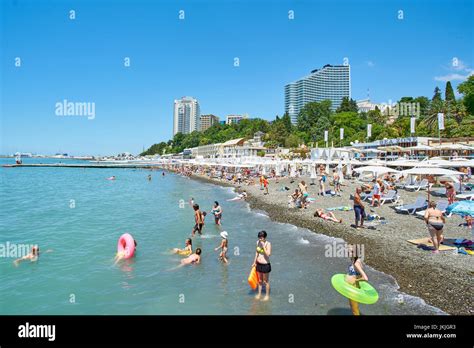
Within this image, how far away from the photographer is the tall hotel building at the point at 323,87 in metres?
173

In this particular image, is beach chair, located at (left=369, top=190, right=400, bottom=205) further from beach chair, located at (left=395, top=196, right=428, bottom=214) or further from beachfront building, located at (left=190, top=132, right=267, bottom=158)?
beachfront building, located at (left=190, top=132, right=267, bottom=158)

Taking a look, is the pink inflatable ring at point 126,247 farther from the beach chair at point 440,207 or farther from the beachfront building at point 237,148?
the beachfront building at point 237,148

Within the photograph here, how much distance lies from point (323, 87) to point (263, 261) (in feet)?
594

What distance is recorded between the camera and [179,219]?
18234mm

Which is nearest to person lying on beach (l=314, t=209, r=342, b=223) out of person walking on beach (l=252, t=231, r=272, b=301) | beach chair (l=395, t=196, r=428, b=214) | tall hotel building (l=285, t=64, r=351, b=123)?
beach chair (l=395, t=196, r=428, b=214)

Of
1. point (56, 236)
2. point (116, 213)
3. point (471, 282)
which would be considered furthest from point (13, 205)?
point (471, 282)

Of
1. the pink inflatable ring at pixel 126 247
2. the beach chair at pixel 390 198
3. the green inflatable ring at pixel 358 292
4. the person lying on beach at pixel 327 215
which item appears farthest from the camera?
the beach chair at pixel 390 198

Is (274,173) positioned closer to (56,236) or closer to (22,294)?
(56,236)

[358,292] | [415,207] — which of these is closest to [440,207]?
[415,207]

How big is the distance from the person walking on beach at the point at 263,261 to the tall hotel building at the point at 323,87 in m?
169

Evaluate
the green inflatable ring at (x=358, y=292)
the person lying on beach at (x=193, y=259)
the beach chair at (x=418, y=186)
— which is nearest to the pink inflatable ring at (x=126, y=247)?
the person lying on beach at (x=193, y=259)

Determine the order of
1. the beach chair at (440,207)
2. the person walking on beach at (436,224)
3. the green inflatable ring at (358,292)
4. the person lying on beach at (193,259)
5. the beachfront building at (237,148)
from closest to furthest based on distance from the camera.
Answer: the green inflatable ring at (358,292)
the person walking on beach at (436,224)
the person lying on beach at (193,259)
the beach chair at (440,207)
the beachfront building at (237,148)

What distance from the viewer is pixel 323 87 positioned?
174000 mm

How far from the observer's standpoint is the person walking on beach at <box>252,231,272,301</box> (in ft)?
23.0
